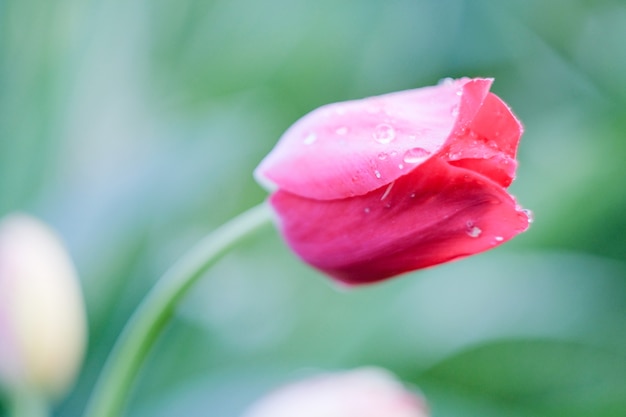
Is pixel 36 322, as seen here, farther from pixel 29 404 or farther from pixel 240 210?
pixel 240 210

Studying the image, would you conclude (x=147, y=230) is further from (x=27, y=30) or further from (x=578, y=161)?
(x=578, y=161)

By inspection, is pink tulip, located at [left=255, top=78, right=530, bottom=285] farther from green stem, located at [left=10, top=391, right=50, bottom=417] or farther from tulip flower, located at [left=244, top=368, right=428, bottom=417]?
green stem, located at [left=10, top=391, right=50, bottom=417]

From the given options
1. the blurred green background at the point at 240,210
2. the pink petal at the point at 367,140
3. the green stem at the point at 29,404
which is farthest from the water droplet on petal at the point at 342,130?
the blurred green background at the point at 240,210

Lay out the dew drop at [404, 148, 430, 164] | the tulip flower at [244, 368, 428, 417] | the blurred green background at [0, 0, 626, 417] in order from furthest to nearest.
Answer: the blurred green background at [0, 0, 626, 417], the tulip flower at [244, 368, 428, 417], the dew drop at [404, 148, 430, 164]

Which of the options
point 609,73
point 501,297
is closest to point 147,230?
point 501,297

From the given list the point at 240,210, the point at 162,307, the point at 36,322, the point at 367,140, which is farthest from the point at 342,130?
the point at 240,210

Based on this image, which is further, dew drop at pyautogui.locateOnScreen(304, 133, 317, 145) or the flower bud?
the flower bud

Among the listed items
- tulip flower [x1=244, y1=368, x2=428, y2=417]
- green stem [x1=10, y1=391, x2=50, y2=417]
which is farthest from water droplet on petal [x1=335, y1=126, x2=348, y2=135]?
green stem [x1=10, y1=391, x2=50, y2=417]

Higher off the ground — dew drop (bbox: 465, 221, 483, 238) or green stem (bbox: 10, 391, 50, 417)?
dew drop (bbox: 465, 221, 483, 238)
